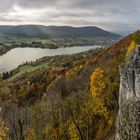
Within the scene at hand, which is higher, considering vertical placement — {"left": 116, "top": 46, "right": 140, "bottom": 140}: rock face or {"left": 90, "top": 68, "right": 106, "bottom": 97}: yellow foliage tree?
{"left": 116, "top": 46, "right": 140, "bottom": 140}: rock face

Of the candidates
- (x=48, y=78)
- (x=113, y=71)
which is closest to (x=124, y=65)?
(x=113, y=71)

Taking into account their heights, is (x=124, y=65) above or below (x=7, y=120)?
above

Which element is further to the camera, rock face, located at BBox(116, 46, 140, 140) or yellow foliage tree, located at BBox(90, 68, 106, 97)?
yellow foliage tree, located at BBox(90, 68, 106, 97)

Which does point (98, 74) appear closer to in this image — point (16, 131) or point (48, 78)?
point (16, 131)

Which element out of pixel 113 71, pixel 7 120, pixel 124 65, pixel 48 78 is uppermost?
pixel 124 65

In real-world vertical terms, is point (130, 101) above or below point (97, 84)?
above

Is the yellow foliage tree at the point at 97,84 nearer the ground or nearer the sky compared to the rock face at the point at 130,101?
nearer the ground

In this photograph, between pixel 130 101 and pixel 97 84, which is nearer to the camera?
pixel 130 101

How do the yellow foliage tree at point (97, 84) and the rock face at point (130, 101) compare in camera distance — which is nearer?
the rock face at point (130, 101)
